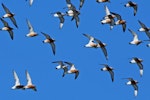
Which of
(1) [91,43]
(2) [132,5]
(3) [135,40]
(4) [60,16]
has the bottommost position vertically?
(3) [135,40]

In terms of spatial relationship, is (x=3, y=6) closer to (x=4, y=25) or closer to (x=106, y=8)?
(x=4, y=25)

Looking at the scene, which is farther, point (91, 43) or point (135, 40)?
point (135, 40)

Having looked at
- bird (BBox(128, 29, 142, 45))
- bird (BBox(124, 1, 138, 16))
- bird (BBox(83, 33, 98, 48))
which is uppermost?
bird (BBox(124, 1, 138, 16))

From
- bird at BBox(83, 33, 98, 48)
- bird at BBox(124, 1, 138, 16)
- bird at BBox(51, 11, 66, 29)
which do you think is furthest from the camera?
bird at BBox(51, 11, 66, 29)

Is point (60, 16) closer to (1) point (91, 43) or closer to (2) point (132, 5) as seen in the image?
(1) point (91, 43)

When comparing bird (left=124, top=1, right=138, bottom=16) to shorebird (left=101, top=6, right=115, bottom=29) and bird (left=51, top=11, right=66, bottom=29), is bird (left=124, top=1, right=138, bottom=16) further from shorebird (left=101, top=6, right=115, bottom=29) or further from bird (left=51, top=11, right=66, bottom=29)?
bird (left=51, top=11, right=66, bottom=29)

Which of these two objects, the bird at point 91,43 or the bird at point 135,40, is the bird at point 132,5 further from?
the bird at point 91,43

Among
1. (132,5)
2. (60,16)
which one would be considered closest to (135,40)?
(132,5)

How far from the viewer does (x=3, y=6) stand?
198 ft

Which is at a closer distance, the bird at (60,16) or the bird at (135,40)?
the bird at (135,40)

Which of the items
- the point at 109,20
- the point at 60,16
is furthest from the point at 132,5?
the point at 60,16

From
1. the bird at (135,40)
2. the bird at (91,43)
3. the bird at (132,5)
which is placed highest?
the bird at (132,5)

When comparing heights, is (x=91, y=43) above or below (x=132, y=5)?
below

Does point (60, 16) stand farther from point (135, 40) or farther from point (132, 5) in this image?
point (135, 40)
